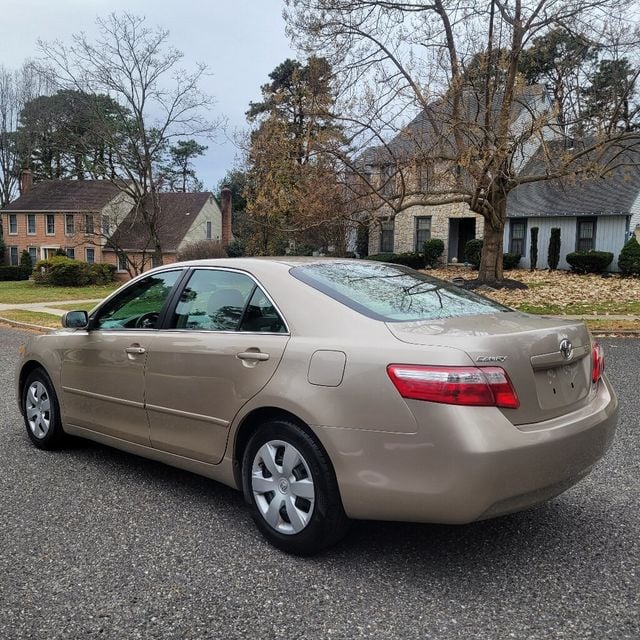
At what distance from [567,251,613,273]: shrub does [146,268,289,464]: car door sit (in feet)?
89.3

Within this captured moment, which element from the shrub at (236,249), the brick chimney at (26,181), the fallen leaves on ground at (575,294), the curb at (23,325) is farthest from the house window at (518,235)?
the brick chimney at (26,181)

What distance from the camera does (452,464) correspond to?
2826 mm

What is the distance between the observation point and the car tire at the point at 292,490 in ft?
10.3

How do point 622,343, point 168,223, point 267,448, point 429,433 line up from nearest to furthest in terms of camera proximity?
point 429,433
point 267,448
point 622,343
point 168,223

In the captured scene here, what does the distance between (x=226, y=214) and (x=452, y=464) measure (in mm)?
49628

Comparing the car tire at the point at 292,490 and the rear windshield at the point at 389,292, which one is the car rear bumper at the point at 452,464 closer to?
the car tire at the point at 292,490

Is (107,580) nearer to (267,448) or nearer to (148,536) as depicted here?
(148,536)

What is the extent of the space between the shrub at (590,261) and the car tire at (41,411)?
2703cm

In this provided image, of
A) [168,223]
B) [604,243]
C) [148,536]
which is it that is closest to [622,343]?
[148,536]

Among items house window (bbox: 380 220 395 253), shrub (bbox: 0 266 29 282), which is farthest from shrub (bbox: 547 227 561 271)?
shrub (bbox: 0 266 29 282)

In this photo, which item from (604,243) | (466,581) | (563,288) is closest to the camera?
(466,581)

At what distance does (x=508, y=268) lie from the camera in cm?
3212

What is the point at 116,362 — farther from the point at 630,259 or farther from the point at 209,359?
the point at 630,259

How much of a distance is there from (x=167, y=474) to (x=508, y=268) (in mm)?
29598
